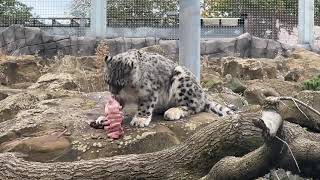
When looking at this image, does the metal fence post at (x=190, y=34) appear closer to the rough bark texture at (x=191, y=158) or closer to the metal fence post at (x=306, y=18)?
the rough bark texture at (x=191, y=158)

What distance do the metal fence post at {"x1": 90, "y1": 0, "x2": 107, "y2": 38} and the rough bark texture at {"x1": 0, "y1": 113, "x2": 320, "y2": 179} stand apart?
798cm

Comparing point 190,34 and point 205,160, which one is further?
point 190,34

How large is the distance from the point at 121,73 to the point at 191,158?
2.24 m

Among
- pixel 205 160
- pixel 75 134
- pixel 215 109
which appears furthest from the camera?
pixel 215 109

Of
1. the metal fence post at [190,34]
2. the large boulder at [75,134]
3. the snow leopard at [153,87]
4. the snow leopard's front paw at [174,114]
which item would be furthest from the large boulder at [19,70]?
the snow leopard's front paw at [174,114]

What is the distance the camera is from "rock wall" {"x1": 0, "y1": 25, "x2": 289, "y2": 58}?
44.5 feet

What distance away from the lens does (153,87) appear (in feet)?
21.6

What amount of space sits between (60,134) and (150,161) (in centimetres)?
199

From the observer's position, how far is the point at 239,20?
44.9 feet

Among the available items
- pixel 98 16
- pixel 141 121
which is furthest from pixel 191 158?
pixel 98 16

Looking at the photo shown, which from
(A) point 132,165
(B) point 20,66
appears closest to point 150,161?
(A) point 132,165

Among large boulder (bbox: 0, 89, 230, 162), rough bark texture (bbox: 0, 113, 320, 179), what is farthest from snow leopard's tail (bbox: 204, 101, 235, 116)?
rough bark texture (bbox: 0, 113, 320, 179)

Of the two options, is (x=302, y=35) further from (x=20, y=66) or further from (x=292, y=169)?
(x=292, y=169)

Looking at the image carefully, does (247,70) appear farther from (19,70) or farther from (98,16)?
(19,70)
